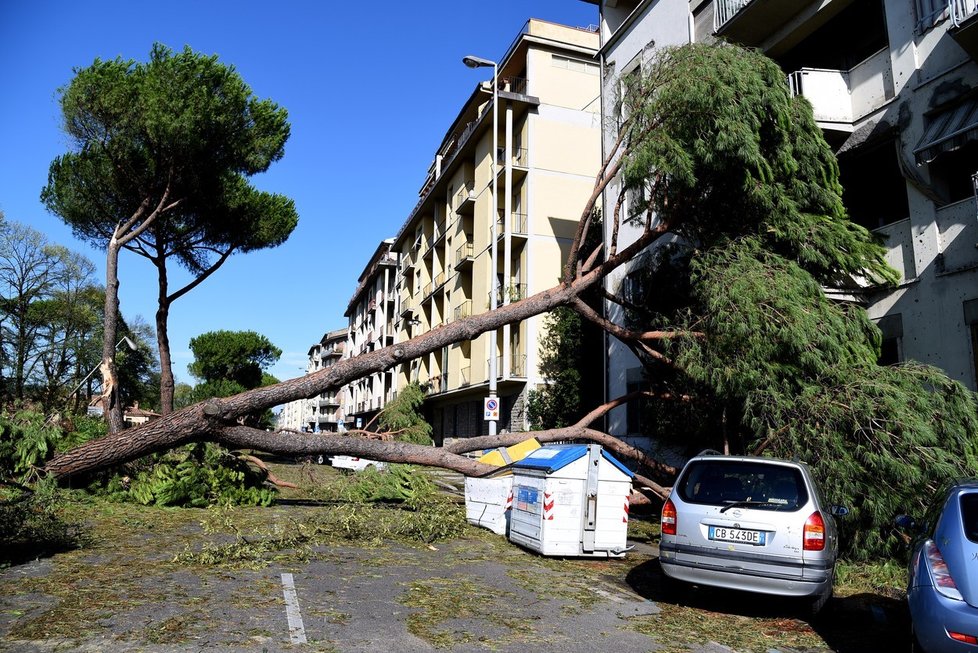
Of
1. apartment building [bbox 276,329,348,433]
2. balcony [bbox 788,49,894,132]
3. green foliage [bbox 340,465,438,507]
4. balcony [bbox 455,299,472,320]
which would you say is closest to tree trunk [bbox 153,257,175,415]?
green foliage [bbox 340,465,438,507]

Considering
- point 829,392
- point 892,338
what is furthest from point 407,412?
point 829,392

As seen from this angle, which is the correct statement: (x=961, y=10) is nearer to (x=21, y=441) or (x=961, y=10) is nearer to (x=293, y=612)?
(x=293, y=612)

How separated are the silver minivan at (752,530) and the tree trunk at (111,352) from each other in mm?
16426

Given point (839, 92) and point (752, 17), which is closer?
point (839, 92)

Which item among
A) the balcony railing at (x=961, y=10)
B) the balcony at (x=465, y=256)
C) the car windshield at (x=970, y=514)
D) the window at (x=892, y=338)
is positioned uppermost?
the balcony at (x=465, y=256)

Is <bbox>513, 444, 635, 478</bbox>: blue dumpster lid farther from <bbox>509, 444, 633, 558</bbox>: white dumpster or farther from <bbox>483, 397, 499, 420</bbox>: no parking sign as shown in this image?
<bbox>483, 397, 499, 420</bbox>: no parking sign

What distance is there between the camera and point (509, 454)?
40.7 feet

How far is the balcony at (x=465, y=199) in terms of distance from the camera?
111ft

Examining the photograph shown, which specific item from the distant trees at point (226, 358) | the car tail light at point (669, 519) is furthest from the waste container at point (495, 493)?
the distant trees at point (226, 358)

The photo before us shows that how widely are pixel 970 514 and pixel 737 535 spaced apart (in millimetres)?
2100

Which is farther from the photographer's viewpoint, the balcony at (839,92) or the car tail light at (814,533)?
the balcony at (839,92)

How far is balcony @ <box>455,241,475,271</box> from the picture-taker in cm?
3406

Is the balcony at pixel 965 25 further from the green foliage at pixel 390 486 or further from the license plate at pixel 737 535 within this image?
the green foliage at pixel 390 486

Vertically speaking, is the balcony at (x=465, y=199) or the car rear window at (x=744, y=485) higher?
the balcony at (x=465, y=199)
